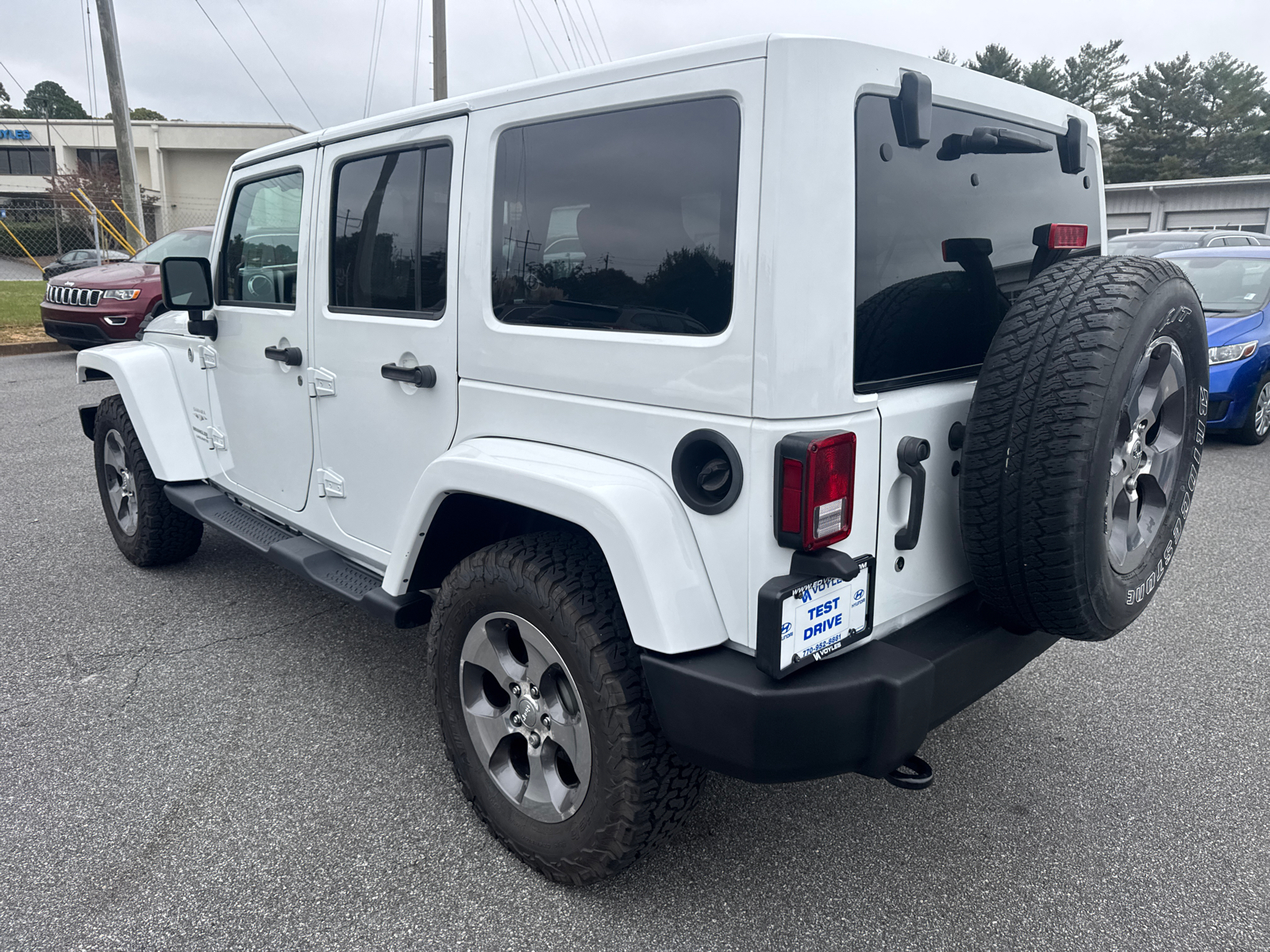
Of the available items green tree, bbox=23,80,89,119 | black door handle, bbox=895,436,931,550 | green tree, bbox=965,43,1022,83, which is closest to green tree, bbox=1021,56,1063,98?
green tree, bbox=965,43,1022,83

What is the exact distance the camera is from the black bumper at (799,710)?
6.24ft

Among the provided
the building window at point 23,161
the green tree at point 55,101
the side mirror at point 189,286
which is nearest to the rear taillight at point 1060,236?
the side mirror at point 189,286

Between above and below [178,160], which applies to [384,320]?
below

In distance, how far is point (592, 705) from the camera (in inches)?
83.5

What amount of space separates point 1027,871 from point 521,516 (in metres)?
1.71

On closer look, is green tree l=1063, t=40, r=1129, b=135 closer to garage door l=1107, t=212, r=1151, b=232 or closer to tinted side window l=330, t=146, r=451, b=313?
garage door l=1107, t=212, r=1151, b=232

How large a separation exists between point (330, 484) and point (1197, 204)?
100ft

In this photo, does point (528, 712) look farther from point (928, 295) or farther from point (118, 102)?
point (118, 102)

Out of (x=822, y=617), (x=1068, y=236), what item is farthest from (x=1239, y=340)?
(x=822, y=617)

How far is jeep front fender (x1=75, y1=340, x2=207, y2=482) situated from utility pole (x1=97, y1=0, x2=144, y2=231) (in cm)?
1266

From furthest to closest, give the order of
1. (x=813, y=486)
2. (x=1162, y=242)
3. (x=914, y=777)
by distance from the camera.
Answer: (x=1162, y=242) < (x=914, y=777) < (x=813, y=486)

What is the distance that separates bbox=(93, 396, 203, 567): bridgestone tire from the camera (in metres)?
4.36

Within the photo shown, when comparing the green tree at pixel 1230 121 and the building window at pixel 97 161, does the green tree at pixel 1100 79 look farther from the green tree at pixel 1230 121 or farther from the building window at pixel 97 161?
the building window at pixel 97 161

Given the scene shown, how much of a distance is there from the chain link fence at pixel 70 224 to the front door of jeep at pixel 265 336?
20.2 metres
